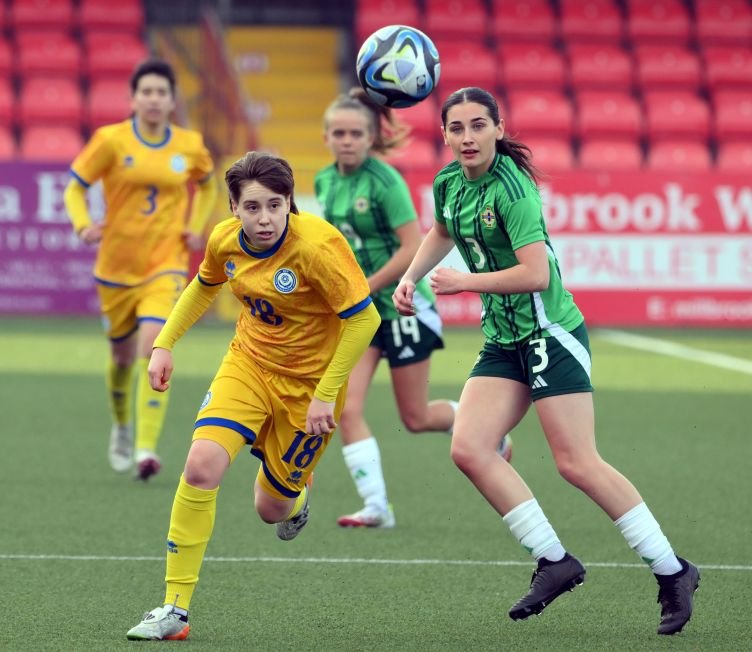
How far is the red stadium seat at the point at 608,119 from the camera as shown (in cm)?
2094

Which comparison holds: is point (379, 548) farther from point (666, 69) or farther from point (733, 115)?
point (666, 69)

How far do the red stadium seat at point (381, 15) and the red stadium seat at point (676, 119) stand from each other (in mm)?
3661

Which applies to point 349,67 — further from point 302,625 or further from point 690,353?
point 302,625

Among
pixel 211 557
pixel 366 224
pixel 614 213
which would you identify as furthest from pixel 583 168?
pixel 211 557

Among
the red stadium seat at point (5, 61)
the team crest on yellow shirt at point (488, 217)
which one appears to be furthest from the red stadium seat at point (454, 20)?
the team crest on yellow shirt at point (488, 217)

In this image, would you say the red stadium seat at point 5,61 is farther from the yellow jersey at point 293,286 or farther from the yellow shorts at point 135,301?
the yellow jersey at point 293,286

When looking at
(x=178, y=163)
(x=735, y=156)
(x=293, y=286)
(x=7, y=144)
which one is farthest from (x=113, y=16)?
(x=293, y=286)

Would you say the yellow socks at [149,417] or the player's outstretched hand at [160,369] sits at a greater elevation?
the player's outstretched hand at [160,369]

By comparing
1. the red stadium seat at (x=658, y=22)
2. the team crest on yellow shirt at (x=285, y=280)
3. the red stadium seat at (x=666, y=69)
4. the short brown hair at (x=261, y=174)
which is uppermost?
the red stadium seat at (x=658, y=22)

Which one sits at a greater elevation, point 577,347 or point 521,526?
point 577,347

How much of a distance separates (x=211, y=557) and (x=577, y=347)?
2.03 metres

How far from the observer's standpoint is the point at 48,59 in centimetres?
2105

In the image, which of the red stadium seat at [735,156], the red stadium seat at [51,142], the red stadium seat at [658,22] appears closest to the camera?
the red stadium seat at [51,142]

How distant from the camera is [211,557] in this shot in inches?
249
